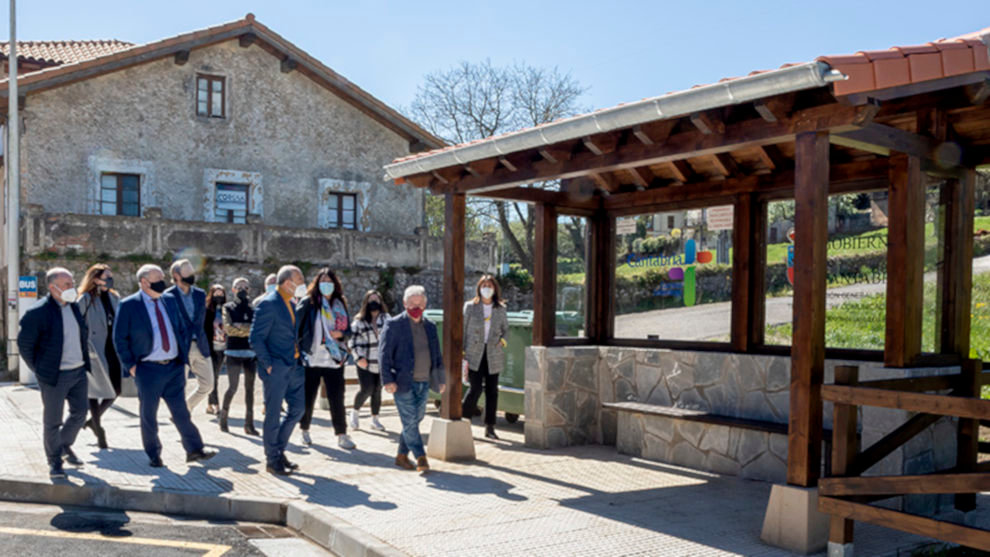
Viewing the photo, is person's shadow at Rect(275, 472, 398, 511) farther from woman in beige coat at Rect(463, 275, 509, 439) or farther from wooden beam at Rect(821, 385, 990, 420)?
wooden beam at Rect(821, 385, 990, 420)

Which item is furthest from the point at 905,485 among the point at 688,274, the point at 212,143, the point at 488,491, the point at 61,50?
the point at 61,50

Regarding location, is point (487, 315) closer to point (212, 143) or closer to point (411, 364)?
point (411, 364)

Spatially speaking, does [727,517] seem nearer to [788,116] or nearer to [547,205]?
[788,116]

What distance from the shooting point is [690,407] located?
8.22m

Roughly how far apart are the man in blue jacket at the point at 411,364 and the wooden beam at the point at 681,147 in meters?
1.41

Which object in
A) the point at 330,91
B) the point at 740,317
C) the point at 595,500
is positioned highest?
the point at 330,91

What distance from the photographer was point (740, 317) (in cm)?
804

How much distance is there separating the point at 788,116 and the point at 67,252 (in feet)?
62.0

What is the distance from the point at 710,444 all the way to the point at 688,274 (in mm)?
1761

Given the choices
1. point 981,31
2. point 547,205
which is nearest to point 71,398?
point 547,205

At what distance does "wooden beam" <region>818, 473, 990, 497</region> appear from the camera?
461 centimetres

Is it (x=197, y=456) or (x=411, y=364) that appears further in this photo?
(x=197, y=456)

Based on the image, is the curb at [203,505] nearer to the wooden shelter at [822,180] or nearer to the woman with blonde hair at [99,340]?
the woman with blonde hair at [99,340]

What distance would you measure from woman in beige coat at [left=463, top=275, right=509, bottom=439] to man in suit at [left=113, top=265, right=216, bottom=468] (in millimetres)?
3154
